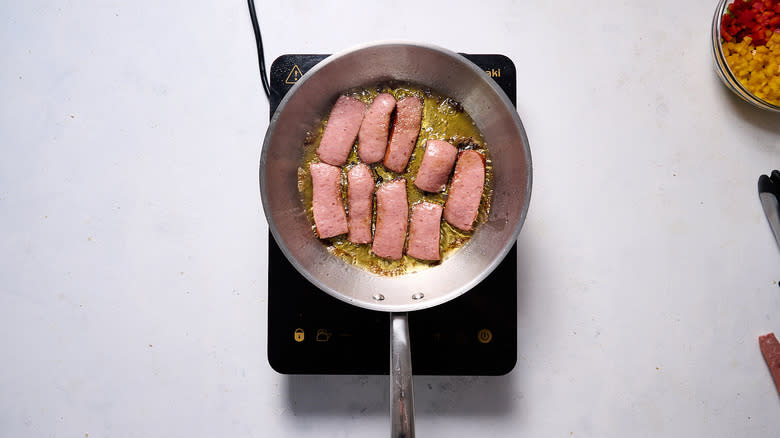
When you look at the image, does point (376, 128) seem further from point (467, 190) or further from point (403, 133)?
point (467, 190)

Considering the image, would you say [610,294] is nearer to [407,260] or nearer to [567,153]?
[567,153]

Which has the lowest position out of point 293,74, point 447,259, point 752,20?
point 447,259

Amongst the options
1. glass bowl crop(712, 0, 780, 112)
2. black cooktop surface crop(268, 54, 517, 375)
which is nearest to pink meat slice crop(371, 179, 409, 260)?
black cooktop surface crop(268, 54, 517, 375)

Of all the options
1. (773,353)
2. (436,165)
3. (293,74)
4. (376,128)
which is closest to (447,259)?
(436,165)

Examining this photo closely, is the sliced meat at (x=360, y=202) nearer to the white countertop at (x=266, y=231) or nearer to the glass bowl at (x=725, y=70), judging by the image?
the white countertop at (x=266, y=231)

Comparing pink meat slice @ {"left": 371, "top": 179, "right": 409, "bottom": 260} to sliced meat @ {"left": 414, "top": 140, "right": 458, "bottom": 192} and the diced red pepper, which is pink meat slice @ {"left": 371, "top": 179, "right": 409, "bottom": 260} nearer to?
sliced meat @ {"left": 414, "top": 140, "right": 458, "bottom": 192}

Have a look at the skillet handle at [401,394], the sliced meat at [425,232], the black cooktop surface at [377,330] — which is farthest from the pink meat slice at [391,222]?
the skillet handle at [401,394]
